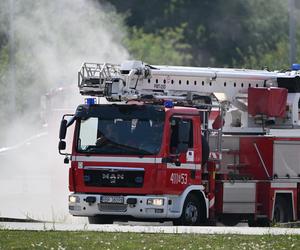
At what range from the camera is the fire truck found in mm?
23672

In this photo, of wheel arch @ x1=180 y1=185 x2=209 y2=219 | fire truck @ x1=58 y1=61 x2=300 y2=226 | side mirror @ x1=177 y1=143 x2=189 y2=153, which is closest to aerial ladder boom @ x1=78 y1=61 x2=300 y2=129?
fire truck @ x1=58 y1=61 x2=300 y2=226

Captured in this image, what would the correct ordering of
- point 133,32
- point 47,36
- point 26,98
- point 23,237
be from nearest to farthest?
point 23,237 → point 47,36 → point 26,98 → point 133,32

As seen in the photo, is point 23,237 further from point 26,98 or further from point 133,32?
point 133,32

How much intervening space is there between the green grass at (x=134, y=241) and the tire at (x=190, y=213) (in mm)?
3615

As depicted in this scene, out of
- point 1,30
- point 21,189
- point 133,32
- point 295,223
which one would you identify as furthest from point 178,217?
point 133,32

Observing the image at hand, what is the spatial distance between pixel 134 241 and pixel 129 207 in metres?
4.18

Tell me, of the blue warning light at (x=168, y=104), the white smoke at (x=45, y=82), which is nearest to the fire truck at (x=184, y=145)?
the blue warning light at (x=168, y=104)

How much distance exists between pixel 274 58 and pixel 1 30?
13.8 m

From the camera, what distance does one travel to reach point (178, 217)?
23.7m

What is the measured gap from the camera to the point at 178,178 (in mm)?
23812

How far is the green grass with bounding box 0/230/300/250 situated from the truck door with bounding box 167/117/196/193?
3515mm

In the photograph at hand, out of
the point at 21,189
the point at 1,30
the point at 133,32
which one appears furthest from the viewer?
the point at 133,32

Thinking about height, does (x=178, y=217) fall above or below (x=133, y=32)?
below

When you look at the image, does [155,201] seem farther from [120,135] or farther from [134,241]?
[134,241]
